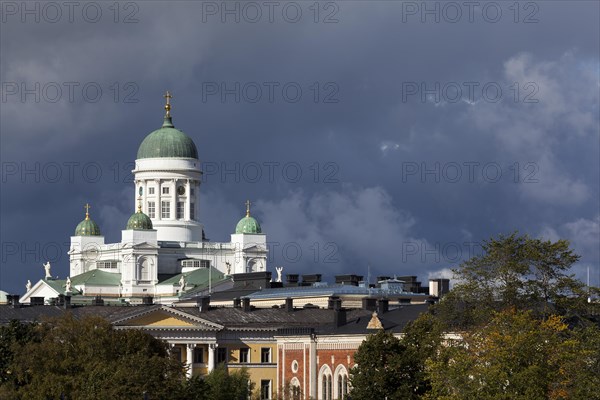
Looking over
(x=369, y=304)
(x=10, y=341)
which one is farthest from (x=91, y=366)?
(x=369, y=304)

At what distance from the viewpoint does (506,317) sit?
107562 millimetres

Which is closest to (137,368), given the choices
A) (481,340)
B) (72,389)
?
(72,389)

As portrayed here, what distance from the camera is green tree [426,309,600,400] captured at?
4040 inches

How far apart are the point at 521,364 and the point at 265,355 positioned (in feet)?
174

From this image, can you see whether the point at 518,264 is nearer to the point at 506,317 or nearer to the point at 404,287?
the point at 506,317

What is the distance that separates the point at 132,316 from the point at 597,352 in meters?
57.2

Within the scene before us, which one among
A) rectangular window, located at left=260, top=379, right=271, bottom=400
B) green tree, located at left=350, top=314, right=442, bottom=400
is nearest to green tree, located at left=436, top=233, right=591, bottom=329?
green tree, located at left=350, top=314, right=442, bottom=400

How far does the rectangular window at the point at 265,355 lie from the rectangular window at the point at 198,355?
513 cm

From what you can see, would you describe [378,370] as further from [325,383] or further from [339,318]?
[339,318]

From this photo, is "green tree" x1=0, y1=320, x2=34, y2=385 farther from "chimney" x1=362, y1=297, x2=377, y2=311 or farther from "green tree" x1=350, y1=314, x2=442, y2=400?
"chimney" x1=362, y1=297, x2=377, y2=311

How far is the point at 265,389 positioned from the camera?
497 feet

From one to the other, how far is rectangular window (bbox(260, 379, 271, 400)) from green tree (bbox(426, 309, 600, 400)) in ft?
139

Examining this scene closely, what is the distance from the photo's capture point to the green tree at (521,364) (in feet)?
337

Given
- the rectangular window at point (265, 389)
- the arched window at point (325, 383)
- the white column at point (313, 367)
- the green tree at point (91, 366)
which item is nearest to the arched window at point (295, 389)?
the white column at point (313, 367)
